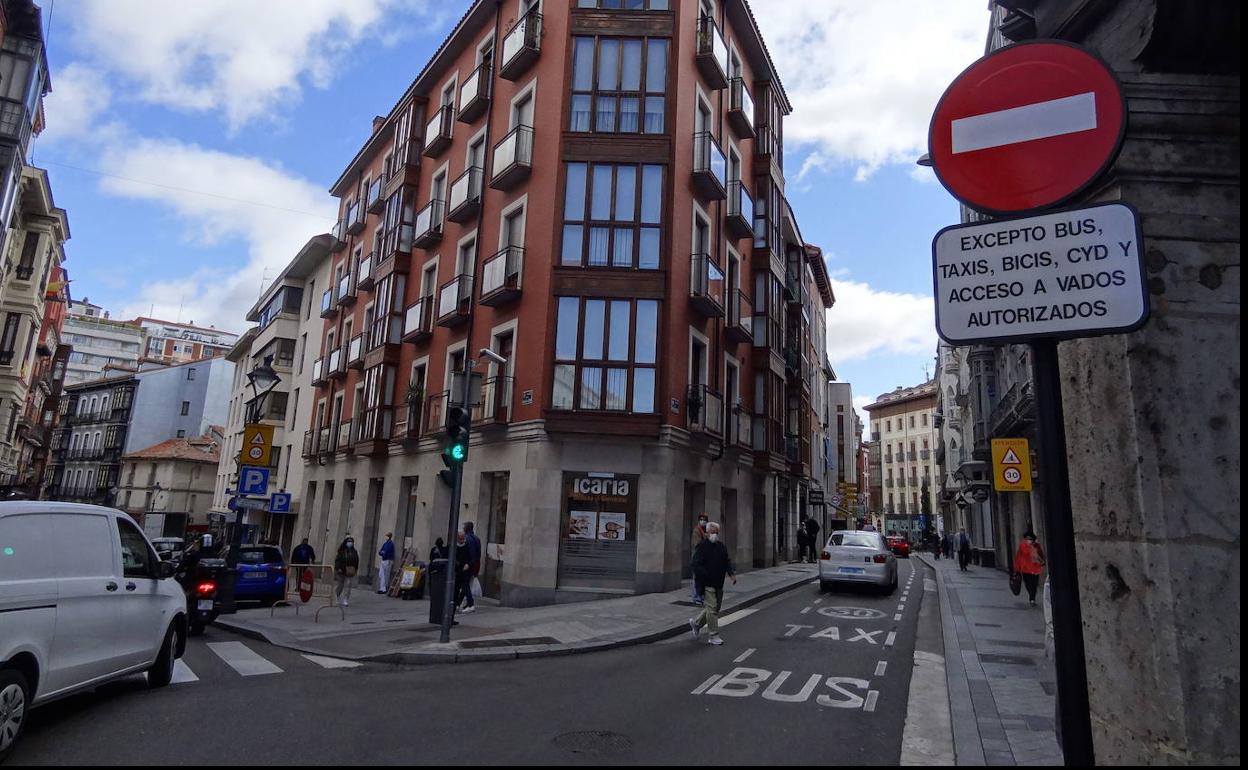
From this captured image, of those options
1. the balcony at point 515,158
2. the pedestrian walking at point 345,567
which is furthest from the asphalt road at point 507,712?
the balcony at point 515,158

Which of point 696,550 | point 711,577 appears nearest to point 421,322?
point 696,550

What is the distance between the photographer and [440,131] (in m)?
25.8

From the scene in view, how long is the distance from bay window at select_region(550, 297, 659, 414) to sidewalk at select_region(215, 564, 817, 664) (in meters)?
4.93

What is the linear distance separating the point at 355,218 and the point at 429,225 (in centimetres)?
1091

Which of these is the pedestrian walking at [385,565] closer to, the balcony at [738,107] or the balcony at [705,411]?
the balcony at [705,411]

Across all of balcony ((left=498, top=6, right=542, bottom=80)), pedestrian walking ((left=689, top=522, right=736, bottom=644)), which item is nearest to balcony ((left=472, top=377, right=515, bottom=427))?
pedestrian walking ((left=689, top=522, right=736, bottom=644))

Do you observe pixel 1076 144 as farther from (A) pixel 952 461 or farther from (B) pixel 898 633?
(A) pixel 952 461

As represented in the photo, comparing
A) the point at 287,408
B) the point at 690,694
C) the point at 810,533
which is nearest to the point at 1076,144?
the point at 690,694

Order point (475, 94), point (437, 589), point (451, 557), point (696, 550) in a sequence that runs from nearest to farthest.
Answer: point (451, 557), point (696, 550), point (437, 589), point (475, 94)

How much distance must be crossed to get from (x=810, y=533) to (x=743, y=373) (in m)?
11.4

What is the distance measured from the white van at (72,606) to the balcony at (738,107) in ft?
71.6

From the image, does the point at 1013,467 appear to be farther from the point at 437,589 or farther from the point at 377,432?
the point at 377,432

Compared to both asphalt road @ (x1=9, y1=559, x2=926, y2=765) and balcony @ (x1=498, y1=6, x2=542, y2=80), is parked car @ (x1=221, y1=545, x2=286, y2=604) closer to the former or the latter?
asphalt road @ (x1=9, y1=559, x2=926, y2=765)

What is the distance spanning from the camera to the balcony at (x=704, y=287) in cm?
1962
